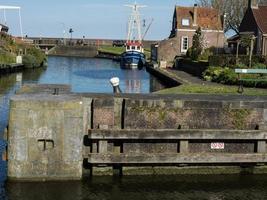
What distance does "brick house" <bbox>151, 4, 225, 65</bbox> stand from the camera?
7462 centimetres

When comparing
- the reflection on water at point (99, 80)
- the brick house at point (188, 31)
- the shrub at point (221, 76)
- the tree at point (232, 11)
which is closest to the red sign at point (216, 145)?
the shrub at point (221, 76)

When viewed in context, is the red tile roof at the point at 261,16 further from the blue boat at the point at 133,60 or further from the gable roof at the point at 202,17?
the blue boat at the point at 133,60

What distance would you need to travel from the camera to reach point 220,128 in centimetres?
1634

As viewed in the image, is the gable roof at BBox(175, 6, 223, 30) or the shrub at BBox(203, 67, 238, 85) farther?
the gable roof at BBox(175, 6, 223, 30)

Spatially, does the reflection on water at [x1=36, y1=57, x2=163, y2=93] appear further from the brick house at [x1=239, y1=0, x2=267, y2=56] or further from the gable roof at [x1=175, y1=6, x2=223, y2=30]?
the gable roof at [x1=175, y1=6, x2=223, y2=30]

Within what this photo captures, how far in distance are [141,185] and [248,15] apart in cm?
5227

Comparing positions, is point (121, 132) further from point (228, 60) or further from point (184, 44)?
point (184, 44)

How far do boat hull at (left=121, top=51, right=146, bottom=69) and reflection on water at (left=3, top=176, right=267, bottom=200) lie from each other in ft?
199

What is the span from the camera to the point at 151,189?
15.0m

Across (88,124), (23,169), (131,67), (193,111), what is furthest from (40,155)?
(131,67)

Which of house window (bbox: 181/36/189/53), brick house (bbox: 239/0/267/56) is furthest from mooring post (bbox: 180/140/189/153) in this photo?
house window (bbox: 181/36/189/53)

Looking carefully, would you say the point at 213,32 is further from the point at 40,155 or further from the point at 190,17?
the point at 40,155

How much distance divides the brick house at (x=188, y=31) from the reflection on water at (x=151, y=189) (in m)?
58.8

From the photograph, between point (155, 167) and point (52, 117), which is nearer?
point (52, 117)
